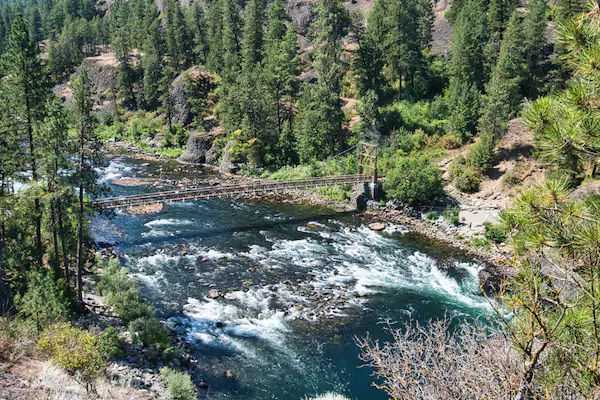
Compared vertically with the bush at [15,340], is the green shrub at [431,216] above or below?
below

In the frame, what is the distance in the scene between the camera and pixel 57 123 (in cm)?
1532

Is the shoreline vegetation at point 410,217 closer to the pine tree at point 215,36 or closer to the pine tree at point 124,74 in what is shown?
the pine tree at point 215,36

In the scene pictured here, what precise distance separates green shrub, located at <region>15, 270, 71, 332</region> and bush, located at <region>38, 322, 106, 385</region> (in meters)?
1.73

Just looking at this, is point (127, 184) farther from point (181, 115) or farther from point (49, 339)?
point (49, 339)

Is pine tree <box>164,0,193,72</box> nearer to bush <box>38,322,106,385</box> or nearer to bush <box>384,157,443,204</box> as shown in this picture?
bush <box>384,157,443,204</box>

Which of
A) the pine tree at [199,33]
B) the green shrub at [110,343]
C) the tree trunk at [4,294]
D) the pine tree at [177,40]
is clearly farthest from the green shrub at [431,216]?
the pine tree at [177,40]

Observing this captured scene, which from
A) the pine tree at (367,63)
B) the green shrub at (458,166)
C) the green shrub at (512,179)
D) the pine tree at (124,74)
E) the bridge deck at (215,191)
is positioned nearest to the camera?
the bridge deck at (215,191)

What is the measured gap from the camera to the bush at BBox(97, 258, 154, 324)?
17.7m

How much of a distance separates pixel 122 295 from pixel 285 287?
293 inches

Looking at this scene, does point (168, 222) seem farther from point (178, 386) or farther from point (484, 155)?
point (484, 155)

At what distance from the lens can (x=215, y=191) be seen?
3200cm

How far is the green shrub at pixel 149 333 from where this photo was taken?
16.3m

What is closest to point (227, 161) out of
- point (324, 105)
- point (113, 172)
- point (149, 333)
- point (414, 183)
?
point (113, 172)

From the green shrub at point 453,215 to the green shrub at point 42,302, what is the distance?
23316 millimetres
